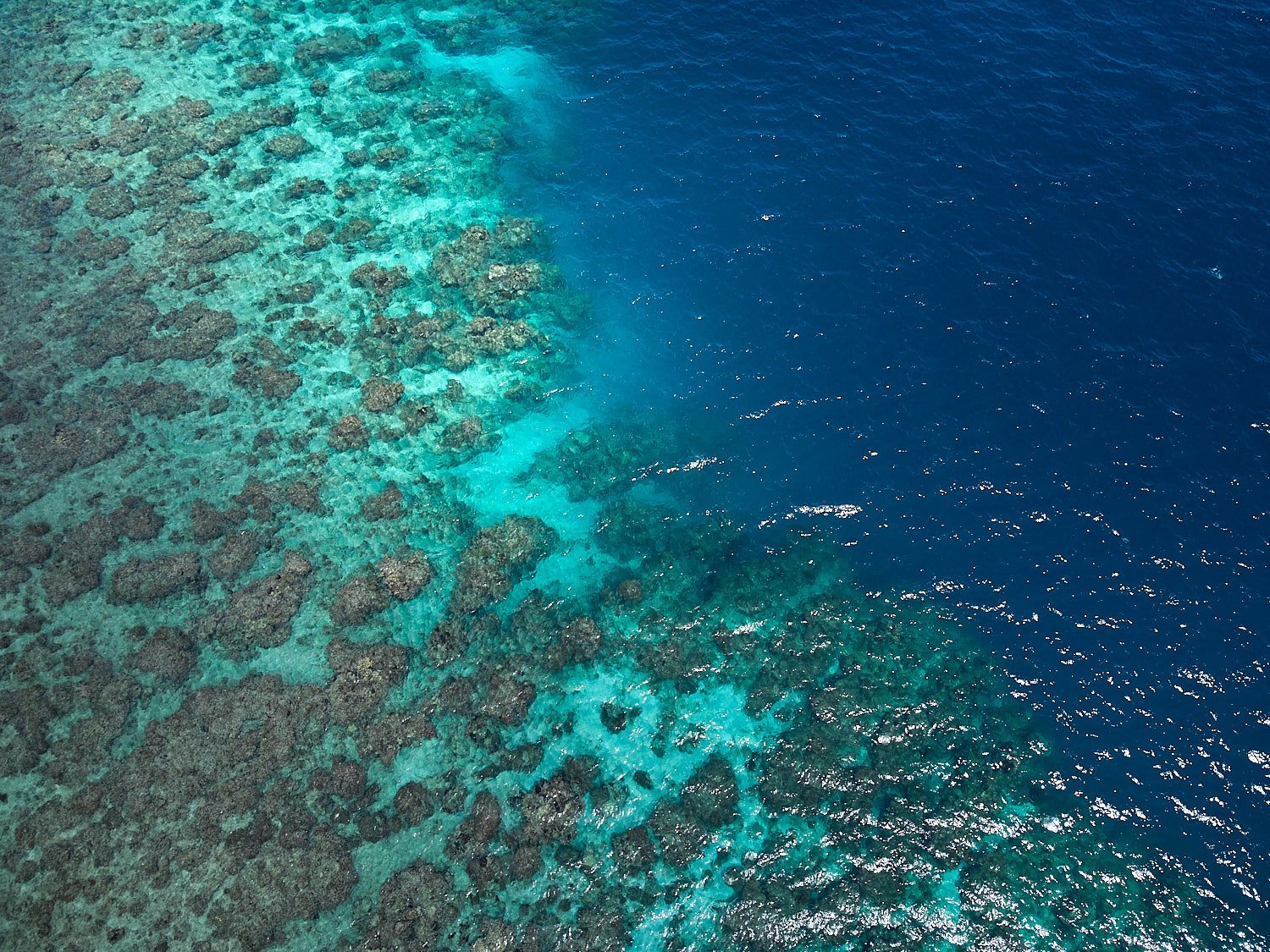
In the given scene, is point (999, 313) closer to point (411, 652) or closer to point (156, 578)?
point (411, 652)

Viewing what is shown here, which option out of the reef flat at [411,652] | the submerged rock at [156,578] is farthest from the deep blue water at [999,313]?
the submerged rock at [156,578]

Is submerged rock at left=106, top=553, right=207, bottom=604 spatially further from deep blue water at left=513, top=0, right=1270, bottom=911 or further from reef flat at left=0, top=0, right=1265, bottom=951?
deep blue water at left=513, top=0, right=1270, bottom=911

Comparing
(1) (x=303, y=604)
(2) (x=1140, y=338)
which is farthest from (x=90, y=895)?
(2) (x=1140, y=338)

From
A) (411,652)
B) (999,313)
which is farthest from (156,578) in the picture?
(999,313)

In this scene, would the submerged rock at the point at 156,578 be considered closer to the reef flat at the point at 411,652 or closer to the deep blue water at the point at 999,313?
the reef flat at the point at 411,652

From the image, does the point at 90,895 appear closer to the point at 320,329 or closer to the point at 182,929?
the point at 182,929
